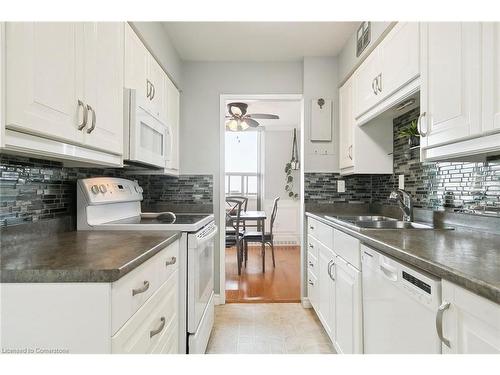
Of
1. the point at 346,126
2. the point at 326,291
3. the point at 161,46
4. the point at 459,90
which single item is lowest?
the point at 326,291

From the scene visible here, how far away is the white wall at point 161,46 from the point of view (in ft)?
6.23

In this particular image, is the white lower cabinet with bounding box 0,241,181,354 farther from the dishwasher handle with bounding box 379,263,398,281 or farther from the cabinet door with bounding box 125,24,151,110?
the cabinet door with bounding box 125,24,151,110

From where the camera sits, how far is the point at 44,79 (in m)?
0.97

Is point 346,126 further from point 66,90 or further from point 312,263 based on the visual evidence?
point 66,90

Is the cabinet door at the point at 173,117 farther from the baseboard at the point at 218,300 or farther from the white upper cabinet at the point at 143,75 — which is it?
the baseboard at the point at 218,300

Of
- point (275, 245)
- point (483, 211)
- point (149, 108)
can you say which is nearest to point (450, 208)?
point (483, 211)

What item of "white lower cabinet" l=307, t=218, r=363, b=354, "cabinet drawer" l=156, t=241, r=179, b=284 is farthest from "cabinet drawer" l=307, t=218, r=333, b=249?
"cabinet drawer" l=156, t=241, r=179, b=284

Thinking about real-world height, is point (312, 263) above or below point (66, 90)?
below

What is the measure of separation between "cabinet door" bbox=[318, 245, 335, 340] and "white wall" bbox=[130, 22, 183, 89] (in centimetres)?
186

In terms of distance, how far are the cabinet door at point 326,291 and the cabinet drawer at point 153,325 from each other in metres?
1.03

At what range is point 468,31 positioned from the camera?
115 cm

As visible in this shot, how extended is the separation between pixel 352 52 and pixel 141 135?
71.3 inches

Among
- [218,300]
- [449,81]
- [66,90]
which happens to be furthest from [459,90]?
[218,300]

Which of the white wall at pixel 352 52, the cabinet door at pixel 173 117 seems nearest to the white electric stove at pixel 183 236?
the cabinet door at pixel 173 117
